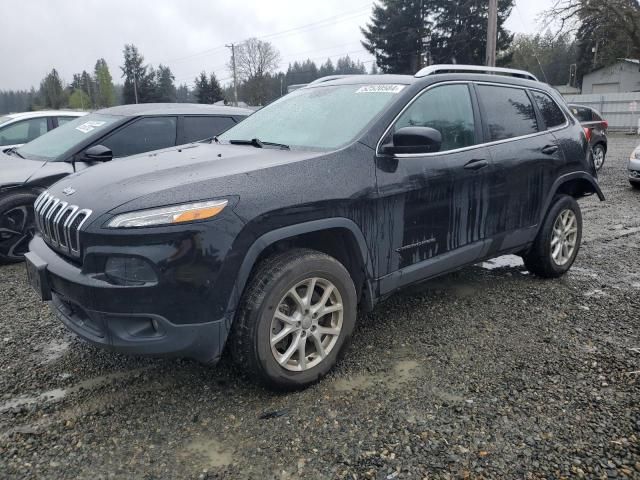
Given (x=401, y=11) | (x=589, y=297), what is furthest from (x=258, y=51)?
(x=589, y=297)

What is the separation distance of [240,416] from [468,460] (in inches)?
46.1

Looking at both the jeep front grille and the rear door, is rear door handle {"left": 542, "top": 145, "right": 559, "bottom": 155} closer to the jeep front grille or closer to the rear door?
the rear door

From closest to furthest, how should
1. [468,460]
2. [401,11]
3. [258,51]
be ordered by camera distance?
[468,460] → [401,11] → [258,51]

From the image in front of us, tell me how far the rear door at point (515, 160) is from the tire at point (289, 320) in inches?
63.2

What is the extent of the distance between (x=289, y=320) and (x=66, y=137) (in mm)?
4396

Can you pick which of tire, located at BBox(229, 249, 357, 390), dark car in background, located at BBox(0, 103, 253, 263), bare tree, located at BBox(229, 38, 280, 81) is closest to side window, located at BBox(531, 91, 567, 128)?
tire, located at BBox(229, 249, 357, 390)

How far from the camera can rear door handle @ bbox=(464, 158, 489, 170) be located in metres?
3.67

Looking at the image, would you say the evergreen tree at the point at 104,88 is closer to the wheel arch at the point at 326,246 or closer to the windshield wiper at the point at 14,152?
the windshield wiper at the point at 14,152

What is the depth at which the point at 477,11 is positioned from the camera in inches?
1538

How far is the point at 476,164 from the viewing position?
146 inches

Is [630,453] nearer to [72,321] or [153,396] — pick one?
[153,396]

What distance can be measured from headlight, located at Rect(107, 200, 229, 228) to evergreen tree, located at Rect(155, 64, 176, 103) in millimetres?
73992

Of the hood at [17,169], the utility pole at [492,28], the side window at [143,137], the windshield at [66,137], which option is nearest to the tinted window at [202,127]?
the side window at [143,137]

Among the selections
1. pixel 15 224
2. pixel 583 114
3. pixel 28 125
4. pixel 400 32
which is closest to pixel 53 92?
pixel 400 32
